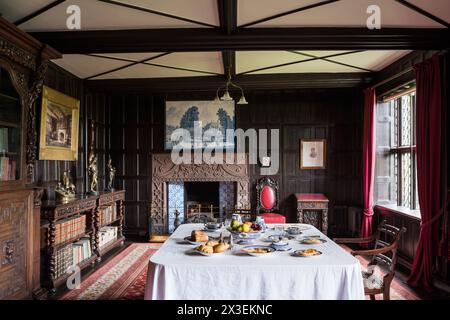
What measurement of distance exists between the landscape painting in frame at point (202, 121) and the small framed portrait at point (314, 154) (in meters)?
1.52

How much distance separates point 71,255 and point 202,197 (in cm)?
336

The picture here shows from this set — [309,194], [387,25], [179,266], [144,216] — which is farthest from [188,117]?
[179,266]

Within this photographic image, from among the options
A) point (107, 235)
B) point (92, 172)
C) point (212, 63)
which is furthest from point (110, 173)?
point (212, 63)

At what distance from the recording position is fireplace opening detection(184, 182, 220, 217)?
7.54 meters

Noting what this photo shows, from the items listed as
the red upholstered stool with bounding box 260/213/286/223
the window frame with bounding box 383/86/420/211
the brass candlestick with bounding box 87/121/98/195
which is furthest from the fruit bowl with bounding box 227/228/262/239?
the brass candlestick with bounding box 87/121/98/195

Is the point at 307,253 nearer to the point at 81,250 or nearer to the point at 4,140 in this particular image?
the point at 4,140

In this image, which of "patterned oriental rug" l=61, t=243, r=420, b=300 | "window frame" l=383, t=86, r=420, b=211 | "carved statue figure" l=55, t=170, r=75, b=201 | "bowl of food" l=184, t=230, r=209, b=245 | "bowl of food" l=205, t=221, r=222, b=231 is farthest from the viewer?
"window frame" l=383, t=86, r=420, b=211

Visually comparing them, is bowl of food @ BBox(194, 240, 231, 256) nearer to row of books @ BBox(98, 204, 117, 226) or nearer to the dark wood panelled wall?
row of books @ BBox(98, 204, 117, 226)

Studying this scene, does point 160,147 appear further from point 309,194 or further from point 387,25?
point 387,25

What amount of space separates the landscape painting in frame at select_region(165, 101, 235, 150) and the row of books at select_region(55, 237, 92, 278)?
2.74m

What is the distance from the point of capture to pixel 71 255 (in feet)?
15.3

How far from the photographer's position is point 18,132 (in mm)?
3559

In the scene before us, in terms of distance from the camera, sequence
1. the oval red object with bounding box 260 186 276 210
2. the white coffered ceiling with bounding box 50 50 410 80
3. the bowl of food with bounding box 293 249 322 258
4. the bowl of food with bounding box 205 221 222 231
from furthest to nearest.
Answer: the oval red object with bounding box 260 186 276 210 < the white coffered ceiling with bounding box 50 50 410 80 < the bowl of food with bounding box 205 221 222 231 < the bowl of food with bounding box 293 249 322 258
